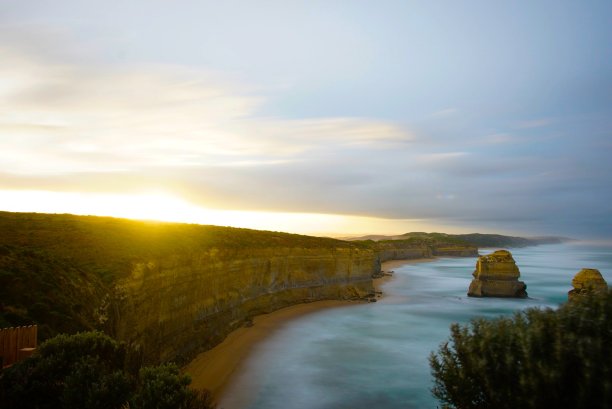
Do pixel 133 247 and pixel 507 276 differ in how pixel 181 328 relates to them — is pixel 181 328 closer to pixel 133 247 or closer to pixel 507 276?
pixel 133 247

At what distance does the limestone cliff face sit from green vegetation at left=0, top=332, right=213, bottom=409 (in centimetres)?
718

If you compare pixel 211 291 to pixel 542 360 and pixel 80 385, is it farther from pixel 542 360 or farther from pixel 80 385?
pixel 542 360

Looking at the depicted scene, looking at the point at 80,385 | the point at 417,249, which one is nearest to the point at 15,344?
the point at 80,385

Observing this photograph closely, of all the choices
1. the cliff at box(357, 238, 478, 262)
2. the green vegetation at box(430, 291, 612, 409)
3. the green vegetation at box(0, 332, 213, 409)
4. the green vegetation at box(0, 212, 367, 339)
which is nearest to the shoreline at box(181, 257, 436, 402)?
the green vegetation at box(0, 212, 367, 339)

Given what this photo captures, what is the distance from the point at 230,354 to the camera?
2908 centimetres

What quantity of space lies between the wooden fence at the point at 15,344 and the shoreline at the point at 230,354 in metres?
9.58

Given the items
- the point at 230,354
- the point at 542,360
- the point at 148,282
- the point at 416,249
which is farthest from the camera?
the point at 416,249

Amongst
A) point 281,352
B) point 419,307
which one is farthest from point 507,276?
point 281,352

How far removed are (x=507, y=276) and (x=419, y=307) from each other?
1376 cm

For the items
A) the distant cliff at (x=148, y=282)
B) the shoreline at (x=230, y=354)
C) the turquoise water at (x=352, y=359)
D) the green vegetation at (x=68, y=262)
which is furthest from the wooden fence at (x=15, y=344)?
the turquoise water at (x=352, y=359)

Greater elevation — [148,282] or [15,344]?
[148,282]

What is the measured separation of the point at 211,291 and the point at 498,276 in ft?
139

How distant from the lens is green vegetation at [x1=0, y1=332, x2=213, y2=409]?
11742mm

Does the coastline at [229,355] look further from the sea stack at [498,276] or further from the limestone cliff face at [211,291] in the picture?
the sea stack at [498,276]
